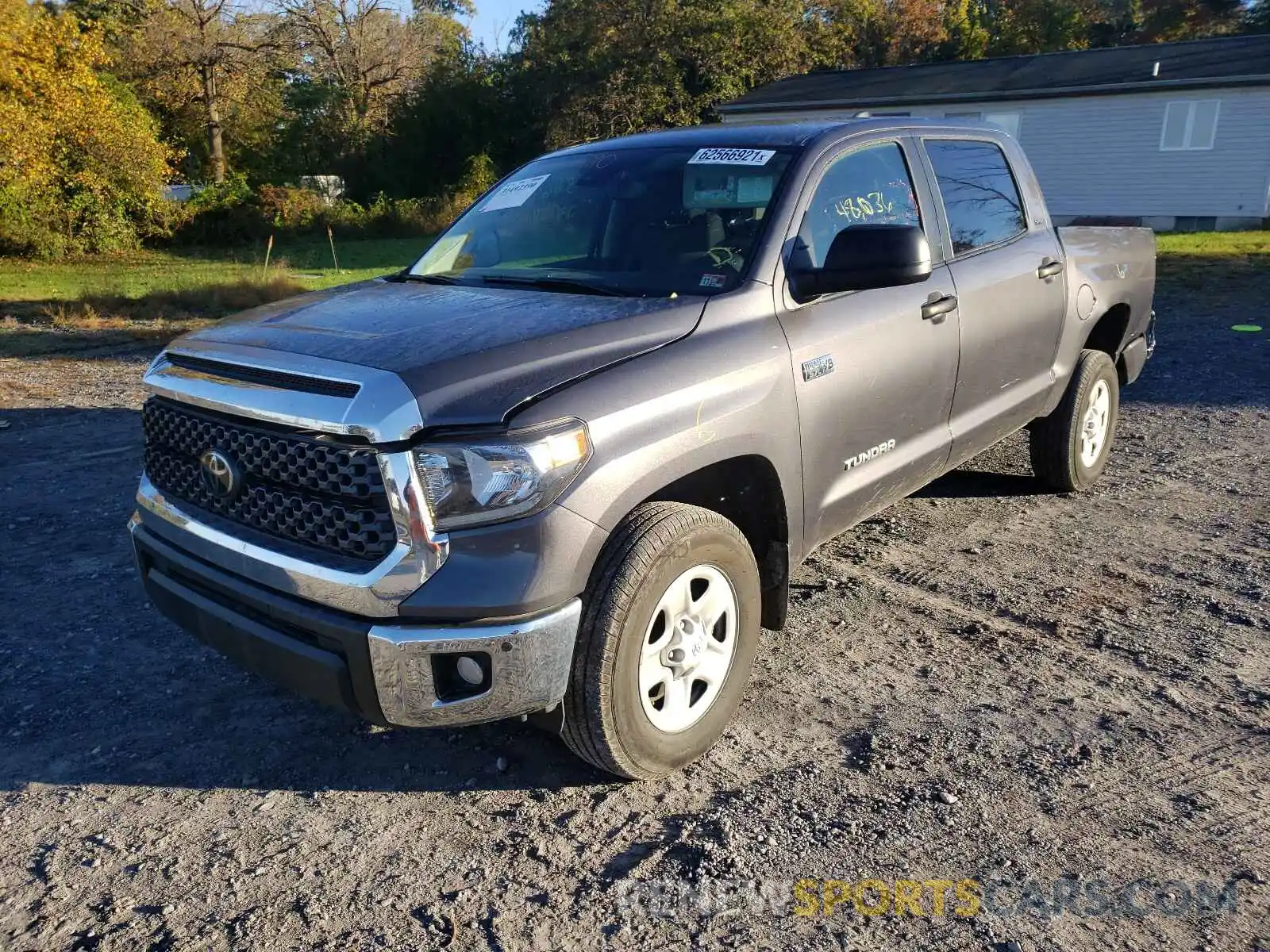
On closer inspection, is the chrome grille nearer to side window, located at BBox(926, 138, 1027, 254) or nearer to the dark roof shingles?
side window, located at BBox(926, 138, 1027, 254)

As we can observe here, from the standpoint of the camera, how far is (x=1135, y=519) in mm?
5188

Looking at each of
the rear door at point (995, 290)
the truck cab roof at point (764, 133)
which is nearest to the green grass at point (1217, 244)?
the rear door at point (995, 290)

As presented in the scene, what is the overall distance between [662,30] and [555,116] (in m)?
4.57

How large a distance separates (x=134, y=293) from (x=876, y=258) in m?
15.7

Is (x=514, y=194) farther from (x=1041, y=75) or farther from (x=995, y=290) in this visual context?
(x=1041, y=75)

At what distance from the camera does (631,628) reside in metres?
2.68

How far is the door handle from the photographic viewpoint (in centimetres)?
389

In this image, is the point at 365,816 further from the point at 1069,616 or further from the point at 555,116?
the point at 555,116

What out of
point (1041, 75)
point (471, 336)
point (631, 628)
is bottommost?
point (631, 628)

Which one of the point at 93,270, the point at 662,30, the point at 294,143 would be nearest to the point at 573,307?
the point at 93,270

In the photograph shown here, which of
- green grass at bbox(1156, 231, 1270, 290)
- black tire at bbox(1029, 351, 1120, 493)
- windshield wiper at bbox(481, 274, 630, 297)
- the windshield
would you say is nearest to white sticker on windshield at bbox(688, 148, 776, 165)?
the windshield

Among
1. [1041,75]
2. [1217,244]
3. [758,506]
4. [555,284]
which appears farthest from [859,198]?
[1041,75]

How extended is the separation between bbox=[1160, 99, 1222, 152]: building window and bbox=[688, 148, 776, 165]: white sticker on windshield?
23.4 meters

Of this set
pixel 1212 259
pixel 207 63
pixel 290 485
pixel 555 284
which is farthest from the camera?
pixel 207 63
